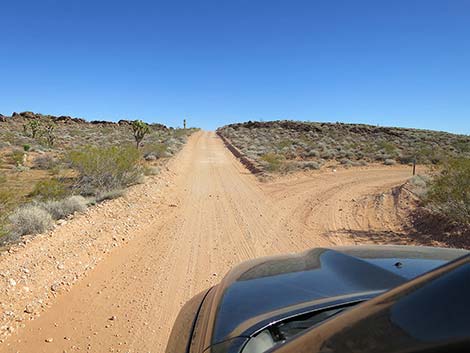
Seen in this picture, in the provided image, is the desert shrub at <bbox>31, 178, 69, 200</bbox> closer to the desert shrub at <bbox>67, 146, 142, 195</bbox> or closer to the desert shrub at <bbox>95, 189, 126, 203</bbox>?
the desert shrub at <bbox>67, 146, 142, 195</bbox>

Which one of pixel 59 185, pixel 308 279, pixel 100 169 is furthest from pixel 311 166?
pixel 308 279

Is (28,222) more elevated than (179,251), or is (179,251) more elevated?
(28,222)

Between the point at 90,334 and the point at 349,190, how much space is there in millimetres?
11343

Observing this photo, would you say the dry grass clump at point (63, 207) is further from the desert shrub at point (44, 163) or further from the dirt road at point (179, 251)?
the desert shrub at point (44, 163)

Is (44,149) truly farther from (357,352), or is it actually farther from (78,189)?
(357,352)

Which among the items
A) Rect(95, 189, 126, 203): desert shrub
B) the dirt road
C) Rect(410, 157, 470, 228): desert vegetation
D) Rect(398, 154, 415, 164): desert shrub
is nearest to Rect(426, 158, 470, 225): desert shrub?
Rect(410, 157, 470, 228): desert vegetation

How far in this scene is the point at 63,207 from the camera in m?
8.84

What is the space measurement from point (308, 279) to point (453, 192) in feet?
24.0

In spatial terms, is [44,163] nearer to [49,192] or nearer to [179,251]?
[49,192]

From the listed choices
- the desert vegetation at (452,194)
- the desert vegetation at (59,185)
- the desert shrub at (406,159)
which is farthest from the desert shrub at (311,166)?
the desert vegetation at (452,194)

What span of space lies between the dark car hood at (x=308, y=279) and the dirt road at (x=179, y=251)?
6.75ft

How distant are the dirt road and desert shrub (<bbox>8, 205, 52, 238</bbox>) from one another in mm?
1694

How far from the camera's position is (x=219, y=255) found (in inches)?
264

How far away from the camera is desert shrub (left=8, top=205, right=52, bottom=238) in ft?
23.3
